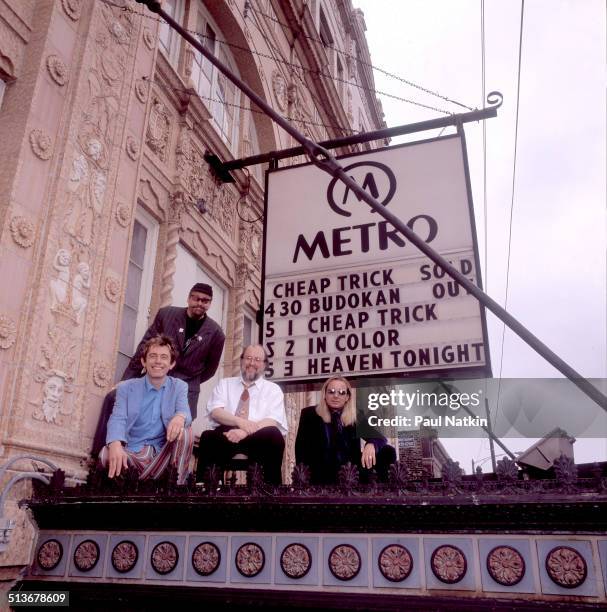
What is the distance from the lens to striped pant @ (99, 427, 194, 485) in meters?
3.99

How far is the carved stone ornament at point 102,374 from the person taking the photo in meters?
5.17

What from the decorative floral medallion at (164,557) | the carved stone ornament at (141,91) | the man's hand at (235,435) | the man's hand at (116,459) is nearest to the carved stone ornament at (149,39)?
the carved stone ornament at (141,91)

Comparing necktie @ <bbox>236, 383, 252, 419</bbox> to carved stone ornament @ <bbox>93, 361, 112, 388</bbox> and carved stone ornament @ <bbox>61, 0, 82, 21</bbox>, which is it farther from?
carved stone ornament @ <bbox>61, 0, 82, 21</bbox>

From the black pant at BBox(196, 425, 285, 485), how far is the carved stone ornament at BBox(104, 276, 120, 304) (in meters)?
1.78

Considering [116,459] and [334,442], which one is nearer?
[116,459]

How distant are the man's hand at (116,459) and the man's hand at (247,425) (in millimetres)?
1056

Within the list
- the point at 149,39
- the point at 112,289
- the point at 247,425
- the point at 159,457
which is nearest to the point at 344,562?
the point at 159,457

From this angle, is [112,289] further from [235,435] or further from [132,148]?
[235,435]

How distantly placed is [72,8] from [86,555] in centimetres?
499

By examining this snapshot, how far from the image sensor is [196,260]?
845cm

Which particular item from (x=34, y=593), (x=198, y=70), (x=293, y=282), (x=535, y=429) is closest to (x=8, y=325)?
(x=34, y=593)

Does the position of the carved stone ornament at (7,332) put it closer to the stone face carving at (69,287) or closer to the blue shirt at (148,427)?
the stone face carving at (69,287)

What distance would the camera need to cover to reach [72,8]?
218 inches

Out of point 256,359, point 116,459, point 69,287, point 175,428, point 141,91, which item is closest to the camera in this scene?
point 116,459
